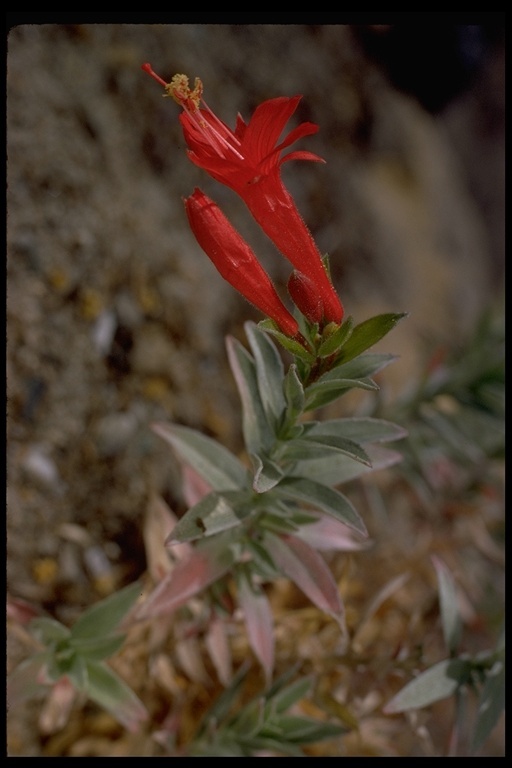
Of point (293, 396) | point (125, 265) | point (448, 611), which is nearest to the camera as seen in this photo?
point (293, 396)

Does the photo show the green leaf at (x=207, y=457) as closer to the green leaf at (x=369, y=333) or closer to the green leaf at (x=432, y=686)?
the green leaf at (x=369, y=333)

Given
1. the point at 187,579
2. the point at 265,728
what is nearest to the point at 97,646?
the point at 187,579

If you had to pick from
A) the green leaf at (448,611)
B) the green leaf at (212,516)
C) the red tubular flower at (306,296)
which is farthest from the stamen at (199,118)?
the green leaf at (448,611)

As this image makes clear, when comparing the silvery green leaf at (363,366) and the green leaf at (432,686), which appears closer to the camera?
the silvery green leaf at (363,366)

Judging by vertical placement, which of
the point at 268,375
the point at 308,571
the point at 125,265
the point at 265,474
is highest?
the point at 125,265

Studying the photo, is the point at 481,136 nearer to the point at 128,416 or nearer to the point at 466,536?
the point at 466,536

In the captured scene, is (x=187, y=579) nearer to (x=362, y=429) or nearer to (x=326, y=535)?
(x=326, y=535)

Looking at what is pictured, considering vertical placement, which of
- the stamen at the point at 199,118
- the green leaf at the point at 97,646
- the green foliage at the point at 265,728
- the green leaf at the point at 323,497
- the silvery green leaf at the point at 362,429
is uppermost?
the stamen at the point at 199,118
